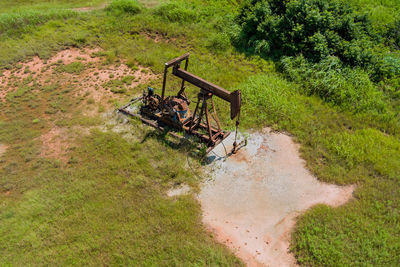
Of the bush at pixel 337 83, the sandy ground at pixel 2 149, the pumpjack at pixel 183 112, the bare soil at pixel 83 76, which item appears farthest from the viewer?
the bare soil at pixel 83 76

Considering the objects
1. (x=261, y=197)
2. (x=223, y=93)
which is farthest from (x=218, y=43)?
(x=261, y=197)

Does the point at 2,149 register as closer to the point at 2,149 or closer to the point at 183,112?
the point at 2,149

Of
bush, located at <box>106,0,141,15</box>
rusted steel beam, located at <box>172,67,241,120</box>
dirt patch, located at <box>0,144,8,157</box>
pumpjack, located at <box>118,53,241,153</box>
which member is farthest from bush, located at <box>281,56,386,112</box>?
dirt patch, located at <box>0,144,8,157</box>

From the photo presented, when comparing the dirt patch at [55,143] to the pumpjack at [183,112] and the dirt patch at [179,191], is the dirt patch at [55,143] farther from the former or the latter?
the dirt patch at [179,191]

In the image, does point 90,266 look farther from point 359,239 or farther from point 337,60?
point 337,60

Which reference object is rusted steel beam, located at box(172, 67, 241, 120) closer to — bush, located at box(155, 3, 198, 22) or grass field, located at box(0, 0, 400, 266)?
grass field, located at box(0, 0, 400, 266)

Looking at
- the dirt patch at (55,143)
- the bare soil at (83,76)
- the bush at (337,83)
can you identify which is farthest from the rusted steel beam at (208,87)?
the bush at (337,83)
